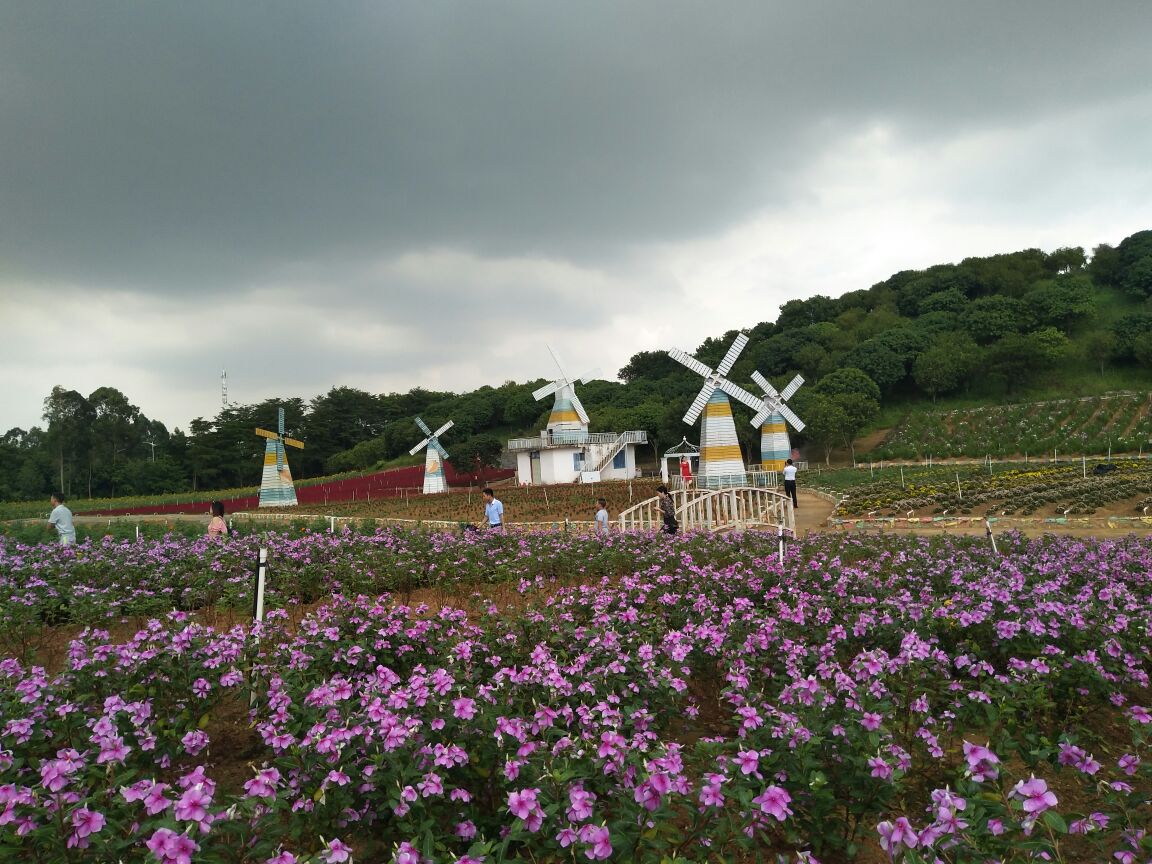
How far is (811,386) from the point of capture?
60.1 meters

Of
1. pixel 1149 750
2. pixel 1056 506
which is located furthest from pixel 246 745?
pixel 1056 506

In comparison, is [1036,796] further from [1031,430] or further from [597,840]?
[1031,430]

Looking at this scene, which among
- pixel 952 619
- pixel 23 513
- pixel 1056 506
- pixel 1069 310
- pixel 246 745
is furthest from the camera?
pixel 1069 310

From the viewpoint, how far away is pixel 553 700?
3799 millimetres

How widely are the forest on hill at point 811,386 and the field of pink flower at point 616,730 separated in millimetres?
45219

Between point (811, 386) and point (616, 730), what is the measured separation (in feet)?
199

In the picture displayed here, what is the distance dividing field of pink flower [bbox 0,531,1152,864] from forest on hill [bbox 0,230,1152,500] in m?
45.2

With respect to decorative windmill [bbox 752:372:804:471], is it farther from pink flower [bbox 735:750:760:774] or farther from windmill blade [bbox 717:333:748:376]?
pink flower [bbox 735:750:760:774]

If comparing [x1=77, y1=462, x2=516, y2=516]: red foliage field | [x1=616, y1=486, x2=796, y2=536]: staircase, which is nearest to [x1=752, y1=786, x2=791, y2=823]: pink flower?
[x1=616, y1=486, x2=796, y2=536]: staircase

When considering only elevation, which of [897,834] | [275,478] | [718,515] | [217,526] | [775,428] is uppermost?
[775,428]

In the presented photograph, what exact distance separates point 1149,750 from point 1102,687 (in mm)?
411

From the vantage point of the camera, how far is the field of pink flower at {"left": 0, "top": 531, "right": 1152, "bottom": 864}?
2.51 m

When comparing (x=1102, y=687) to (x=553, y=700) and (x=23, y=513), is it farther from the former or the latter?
(x=23, y=513)

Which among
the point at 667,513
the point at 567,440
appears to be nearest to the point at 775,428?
the point at 567,440
